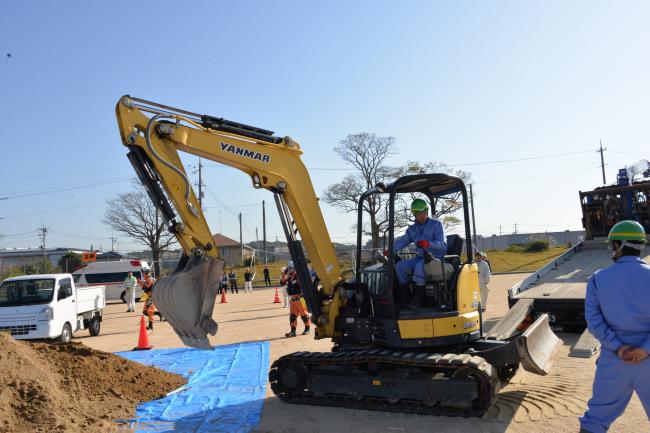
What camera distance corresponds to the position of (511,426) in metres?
5.75

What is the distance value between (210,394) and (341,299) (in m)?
2.32

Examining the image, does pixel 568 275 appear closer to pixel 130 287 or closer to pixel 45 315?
pixel 45 315

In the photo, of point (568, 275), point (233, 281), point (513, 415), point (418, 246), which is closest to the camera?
point (513, 415)

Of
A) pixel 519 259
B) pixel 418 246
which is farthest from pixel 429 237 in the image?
pixel 519 259

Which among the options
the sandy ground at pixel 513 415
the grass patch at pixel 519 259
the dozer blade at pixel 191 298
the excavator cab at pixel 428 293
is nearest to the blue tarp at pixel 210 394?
the sandy ground at pixel 513 415

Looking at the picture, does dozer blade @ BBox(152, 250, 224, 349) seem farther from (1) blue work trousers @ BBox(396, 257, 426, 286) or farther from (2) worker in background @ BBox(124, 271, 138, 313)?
(2) worker in background @ BBox(124, 271, 138, 313)

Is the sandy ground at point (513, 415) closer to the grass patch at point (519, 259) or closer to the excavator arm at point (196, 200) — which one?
the excavator arm at point (196, 200)

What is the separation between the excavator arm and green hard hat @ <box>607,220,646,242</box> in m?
3.77

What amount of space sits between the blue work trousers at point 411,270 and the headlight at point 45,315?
30.4 feet

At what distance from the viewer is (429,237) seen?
679cm

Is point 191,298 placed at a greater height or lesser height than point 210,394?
greater

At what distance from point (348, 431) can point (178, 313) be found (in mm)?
2393

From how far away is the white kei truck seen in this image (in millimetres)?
12266

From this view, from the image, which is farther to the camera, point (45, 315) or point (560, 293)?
point (45, 315)
